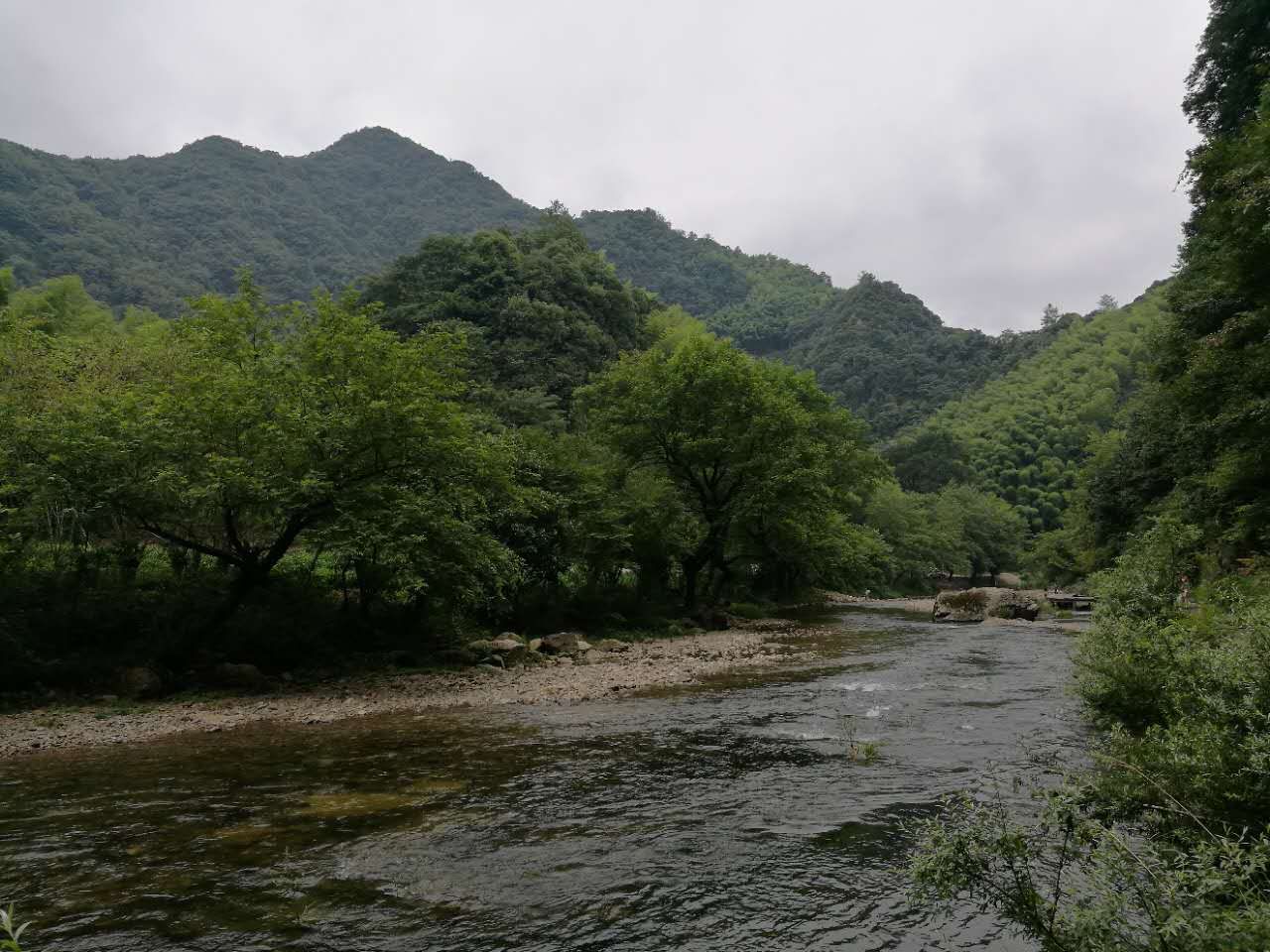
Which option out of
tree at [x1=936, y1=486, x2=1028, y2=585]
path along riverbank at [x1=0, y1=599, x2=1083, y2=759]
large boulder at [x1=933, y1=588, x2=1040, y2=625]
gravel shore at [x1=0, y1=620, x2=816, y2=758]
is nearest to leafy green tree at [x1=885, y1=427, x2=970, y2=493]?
tree at [x1=936, y1=486, x2=1028, y2=585]

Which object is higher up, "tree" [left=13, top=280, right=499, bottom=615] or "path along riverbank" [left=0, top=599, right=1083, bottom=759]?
"tree" [left=13, top=280, right=499, bottom=615]

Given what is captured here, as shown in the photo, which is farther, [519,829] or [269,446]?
[269,446]

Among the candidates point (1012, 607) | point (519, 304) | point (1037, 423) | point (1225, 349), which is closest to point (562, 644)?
point (1225, 349)

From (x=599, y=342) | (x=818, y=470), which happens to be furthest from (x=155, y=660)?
(x=599, y=342)

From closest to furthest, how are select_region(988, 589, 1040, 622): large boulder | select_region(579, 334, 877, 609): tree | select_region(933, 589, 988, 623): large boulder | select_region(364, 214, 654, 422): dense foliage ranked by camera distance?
select_region(579, 334, 877, 609): tree → select_region(988, 589, 1040, 622): large boulder → select_region(933, 589, 988, 623): large boulder → select_region(364, 214, 654, 422): dense foliage

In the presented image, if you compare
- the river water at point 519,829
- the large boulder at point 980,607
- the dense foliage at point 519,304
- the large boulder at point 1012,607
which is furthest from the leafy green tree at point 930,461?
the river water at point 519,829

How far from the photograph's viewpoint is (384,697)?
666 inches

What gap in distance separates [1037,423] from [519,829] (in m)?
117

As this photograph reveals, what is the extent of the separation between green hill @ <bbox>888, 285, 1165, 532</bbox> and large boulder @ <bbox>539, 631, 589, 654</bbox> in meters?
84.4

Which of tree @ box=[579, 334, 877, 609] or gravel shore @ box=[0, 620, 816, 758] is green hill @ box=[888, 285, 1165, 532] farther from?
gravel shore @ box=[0, 620, 816, 758]

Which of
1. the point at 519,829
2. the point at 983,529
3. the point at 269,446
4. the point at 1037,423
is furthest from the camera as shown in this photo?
the point at 1037,423

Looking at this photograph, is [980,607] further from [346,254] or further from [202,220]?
[202,220]

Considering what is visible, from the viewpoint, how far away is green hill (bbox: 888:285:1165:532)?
329 ft

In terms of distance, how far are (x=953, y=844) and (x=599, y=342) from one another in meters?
63.1
